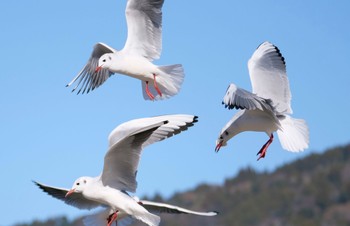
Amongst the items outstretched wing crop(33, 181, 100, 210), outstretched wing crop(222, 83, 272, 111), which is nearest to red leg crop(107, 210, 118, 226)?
outstretched wing crop(33, 181, 100, 210)

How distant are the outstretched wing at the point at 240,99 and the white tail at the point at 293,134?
0.45 meters

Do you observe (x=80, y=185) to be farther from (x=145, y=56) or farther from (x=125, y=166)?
(x=145, y=56)

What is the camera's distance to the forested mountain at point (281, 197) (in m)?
62.7

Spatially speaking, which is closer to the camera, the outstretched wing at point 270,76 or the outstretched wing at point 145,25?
the outstretched wing at point 270,76

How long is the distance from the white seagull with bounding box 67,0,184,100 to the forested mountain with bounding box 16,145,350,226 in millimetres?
46265

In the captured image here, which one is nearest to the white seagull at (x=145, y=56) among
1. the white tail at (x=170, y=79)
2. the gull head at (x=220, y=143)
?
the white tail at (x=170, y=79)

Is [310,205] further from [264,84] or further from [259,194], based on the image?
[264,84]

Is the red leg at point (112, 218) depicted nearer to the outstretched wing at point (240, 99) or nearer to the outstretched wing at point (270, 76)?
the outstretched wing at point (240, 99)

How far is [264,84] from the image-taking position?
11.0m

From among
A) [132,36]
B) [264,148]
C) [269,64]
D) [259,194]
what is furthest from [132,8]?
[259,194]

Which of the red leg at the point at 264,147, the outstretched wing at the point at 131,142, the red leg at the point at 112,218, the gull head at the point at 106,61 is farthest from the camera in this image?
the gull head at the point at 106,61

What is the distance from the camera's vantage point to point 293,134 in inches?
396

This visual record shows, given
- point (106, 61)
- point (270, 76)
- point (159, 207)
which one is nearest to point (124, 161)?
point (159, 207)

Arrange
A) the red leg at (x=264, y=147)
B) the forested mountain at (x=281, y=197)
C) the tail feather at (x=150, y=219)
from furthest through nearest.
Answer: the forested mountain at (x=281, y=197) < the red leg at (x=264, y=147) < the tail feather at (x=150, y=219)
